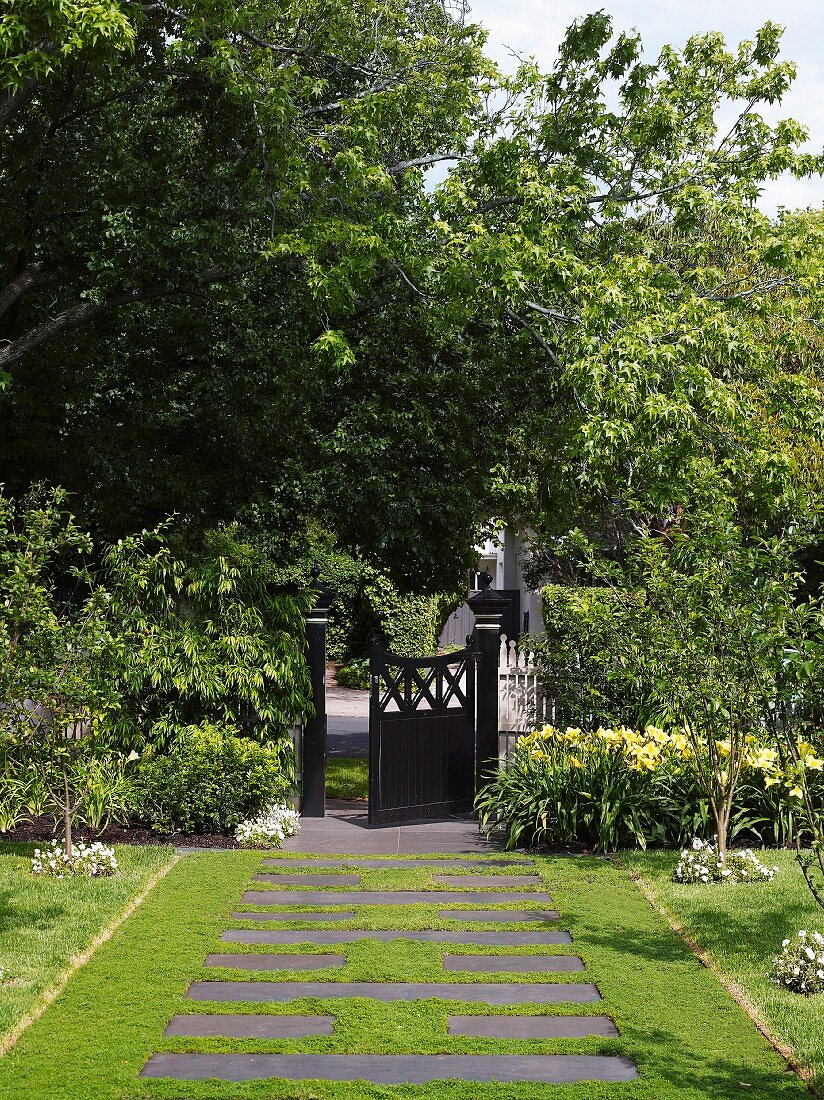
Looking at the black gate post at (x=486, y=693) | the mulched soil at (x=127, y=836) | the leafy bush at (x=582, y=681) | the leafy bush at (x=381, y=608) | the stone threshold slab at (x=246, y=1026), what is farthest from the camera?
the leafy bush at (x=381, y=608)

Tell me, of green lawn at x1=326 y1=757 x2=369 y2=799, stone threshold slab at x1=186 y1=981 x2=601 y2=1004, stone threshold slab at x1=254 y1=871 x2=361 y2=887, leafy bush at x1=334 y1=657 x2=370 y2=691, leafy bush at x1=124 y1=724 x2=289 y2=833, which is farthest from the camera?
leafy bush at x1=334 y1=657 x2=370 y2=691

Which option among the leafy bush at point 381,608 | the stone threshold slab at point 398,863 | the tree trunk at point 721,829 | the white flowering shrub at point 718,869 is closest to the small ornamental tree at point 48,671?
the stone threshold slab at point 398,863

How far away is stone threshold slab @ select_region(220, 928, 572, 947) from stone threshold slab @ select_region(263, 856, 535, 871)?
1.79 meters

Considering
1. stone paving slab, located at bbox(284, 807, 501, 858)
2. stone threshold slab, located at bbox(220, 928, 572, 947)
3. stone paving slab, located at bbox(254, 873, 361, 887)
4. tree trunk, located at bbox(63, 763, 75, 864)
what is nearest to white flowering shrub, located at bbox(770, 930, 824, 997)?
stone threshold slab, located at bbox(220, 928, 572, 947)

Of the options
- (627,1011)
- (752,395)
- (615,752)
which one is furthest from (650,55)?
(627,1011)

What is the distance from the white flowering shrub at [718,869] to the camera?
8133 millimetres

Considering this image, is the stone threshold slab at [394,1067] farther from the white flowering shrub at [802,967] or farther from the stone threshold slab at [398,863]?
the stone threshold slab at [398,863]

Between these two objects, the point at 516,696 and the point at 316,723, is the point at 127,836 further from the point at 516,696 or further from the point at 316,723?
the point at 516,696

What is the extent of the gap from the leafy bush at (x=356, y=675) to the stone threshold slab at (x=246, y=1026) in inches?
857

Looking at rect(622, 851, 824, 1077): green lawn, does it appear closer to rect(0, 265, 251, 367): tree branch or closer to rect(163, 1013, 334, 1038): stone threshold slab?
rect(163, 1013, 334, 1038): stone threshold slab

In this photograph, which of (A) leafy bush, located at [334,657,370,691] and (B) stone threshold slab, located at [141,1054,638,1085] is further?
(A) leafy bush, located at [334,657,370,691]

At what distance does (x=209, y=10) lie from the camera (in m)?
9.94

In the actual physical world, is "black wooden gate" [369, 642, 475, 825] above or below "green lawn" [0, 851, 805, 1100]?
above

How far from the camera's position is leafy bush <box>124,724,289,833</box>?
969 centimetres
